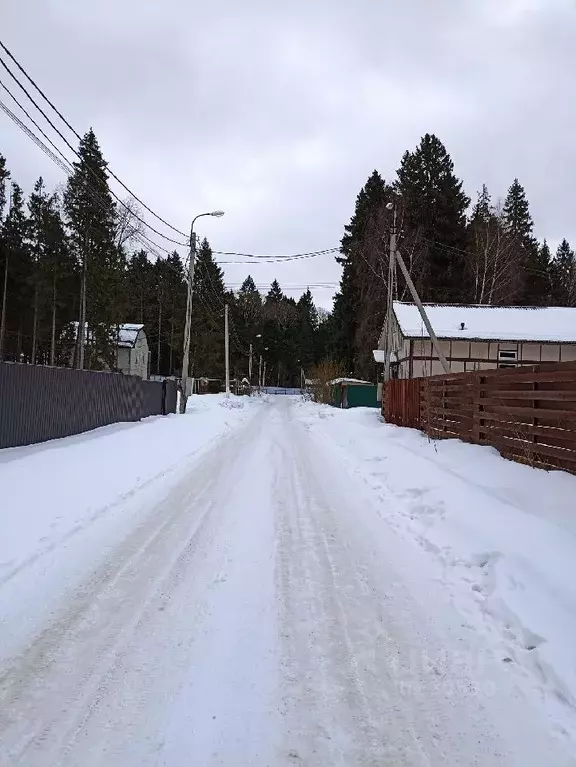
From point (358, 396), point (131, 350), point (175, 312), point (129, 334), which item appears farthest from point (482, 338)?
point (175, 312)

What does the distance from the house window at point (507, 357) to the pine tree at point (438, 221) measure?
9.88 metres

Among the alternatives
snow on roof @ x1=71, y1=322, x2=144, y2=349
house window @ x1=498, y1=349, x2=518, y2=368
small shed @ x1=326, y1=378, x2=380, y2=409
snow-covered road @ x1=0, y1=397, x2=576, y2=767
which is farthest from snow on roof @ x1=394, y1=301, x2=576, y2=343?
snow on roof @ x1=71, y1=322, x2=144, y2=349

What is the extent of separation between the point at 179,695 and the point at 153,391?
20673 mm

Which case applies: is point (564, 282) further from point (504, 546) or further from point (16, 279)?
point (504, 546)

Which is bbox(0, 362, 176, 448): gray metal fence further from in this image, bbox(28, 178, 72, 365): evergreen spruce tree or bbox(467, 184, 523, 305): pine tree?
bbox(467, 184, 523, 305): pine tree

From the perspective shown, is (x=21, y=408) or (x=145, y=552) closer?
(x=145, y=552)

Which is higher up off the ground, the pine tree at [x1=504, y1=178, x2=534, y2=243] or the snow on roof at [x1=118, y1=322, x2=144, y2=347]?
the pine tree at [x1=504, y1=178, x2=534, y2=243]

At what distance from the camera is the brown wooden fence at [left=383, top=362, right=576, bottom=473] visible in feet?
22.4

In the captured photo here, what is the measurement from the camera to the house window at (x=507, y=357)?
100 ft

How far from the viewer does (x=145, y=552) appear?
5066mm

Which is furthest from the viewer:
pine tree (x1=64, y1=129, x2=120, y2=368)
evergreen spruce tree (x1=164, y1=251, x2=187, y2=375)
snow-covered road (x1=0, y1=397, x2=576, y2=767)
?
evergreen spruce tree (x1=164, y1=251, x2=187, y2=375)

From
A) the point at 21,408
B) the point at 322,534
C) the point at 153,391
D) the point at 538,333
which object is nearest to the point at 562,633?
the point at 322,534

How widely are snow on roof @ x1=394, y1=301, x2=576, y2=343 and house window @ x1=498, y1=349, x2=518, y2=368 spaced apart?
1.17 metres

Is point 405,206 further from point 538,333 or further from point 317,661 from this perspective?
point 317,661
